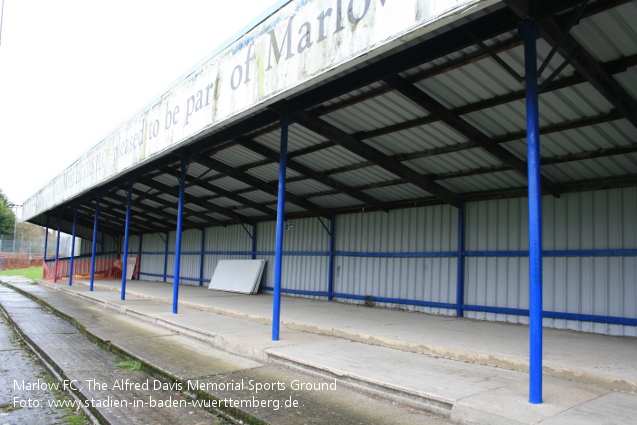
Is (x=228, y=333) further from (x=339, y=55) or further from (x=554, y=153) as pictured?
(x=554, y=153)

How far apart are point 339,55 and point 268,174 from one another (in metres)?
8.54

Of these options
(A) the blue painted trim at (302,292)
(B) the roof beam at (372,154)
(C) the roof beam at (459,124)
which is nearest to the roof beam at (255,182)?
(A) the blue painted trim at (302,292)

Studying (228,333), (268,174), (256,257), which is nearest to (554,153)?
(228,333)

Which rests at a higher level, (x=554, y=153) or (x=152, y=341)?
(x=554, y=153)

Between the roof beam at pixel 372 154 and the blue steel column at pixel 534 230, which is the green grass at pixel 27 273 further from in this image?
the blue steel column at pixel 534 230

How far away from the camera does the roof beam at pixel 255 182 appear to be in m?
12.4

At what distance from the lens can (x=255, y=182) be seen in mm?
13727

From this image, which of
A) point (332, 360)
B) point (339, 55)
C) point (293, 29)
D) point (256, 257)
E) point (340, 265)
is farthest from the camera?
point (256, 257)

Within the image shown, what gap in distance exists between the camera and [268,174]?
13.4 meters

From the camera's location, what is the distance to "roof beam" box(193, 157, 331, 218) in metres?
12.4

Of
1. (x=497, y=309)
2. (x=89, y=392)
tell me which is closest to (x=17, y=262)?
(x=89, y=392)

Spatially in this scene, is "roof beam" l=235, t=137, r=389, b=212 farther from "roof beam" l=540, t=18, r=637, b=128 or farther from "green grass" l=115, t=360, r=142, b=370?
"roof beam" l=540, t=18, r=637, b=128

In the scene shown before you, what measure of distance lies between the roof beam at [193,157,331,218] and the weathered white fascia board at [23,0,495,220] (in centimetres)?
216

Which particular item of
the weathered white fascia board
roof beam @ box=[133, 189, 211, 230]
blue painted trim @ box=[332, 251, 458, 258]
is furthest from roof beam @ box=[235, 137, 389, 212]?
roof beam @ box=[133, 189, 211, 230]
